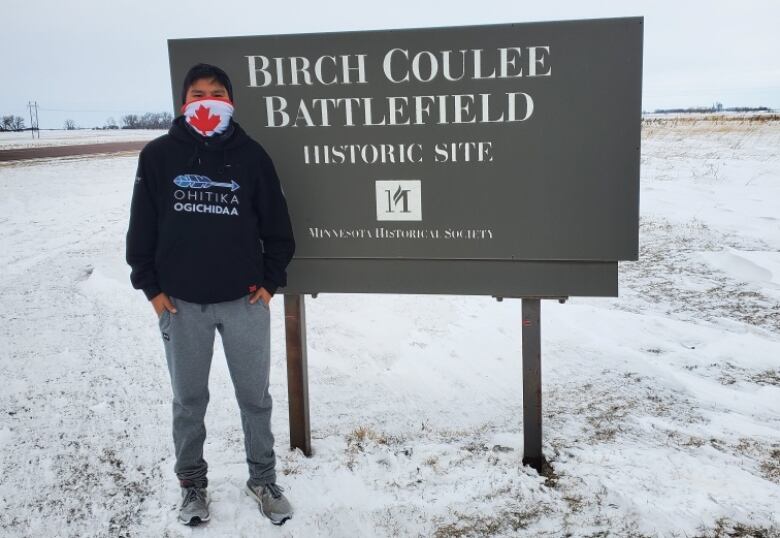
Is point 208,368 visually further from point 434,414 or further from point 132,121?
point 132,121

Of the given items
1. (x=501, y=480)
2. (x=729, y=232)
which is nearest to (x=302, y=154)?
(x=501, y=480)

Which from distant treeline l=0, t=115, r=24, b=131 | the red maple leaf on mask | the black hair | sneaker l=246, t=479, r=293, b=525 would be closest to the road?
the black hair

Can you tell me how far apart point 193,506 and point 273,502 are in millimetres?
351

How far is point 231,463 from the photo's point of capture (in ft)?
11.0

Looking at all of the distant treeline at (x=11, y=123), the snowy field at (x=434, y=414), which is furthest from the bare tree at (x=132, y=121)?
the snowy field at (x=434, y=414)

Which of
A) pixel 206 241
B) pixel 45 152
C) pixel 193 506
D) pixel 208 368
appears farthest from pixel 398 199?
pixel 45 152

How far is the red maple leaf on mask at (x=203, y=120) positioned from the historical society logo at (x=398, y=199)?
82cm

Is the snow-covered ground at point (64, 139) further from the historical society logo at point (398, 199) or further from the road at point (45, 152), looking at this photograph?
the historical society logo at point (398, 199)

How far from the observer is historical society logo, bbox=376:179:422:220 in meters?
3.06

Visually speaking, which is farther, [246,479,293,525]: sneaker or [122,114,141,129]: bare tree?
[122,114,141,129]: bare tree

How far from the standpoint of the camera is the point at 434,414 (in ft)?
12.9

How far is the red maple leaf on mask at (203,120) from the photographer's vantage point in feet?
8.60

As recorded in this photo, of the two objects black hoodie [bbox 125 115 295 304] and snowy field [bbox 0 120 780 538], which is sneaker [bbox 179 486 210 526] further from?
black hoodie [bbox 125 115 295 304]

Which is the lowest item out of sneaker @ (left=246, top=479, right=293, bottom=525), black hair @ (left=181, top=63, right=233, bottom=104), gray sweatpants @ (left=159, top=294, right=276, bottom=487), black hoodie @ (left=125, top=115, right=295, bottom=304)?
sneaker @ (left=246, top=479, right=293, bottom=525)
